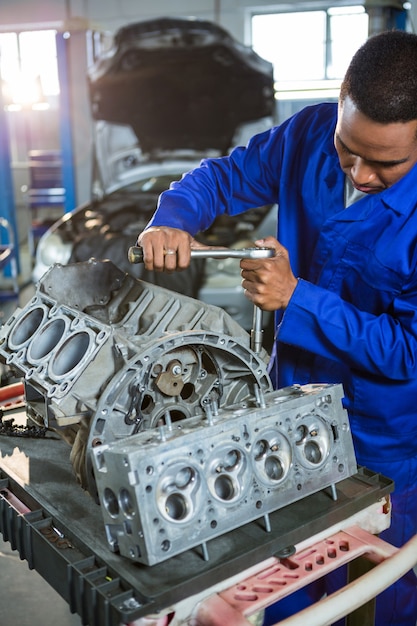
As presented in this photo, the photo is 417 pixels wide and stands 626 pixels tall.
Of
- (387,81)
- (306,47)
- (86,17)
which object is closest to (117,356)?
(387,81)

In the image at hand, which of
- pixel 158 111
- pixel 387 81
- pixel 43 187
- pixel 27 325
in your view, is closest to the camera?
pixel 387 81

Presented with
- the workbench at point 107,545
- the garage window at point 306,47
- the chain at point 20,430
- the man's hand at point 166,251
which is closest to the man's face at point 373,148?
the man's hand at point 166,251

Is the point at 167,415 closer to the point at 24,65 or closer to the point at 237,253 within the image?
the point at 237,253

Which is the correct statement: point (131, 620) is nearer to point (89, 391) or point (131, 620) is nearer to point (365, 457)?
point (89, 391)

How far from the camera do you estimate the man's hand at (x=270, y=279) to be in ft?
4.33

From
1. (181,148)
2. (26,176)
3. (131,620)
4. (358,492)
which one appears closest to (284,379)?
(358,492)

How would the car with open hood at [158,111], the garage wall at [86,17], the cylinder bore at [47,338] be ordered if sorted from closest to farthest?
the cylinder bore at [47,338]
the car with open hood at [158,111]
the garage wall at [86,17]

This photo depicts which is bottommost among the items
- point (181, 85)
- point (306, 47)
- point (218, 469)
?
point (218, 469)

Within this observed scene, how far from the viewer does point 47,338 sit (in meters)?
1.51

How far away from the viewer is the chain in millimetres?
1618

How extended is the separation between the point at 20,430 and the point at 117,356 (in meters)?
0.52

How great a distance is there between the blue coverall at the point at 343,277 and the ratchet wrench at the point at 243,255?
0.18 ft

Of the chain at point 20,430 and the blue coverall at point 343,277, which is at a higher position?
the blue coverall at point 343,277

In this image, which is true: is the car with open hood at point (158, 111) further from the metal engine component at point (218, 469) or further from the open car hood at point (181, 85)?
the metal engine component at point (218, 469)
